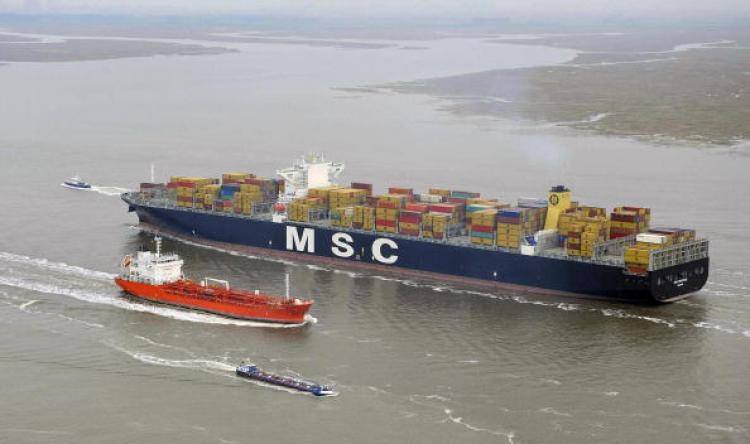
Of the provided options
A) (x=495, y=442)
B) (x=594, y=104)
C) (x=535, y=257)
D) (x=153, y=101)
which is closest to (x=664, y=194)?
(x=535, y=257)

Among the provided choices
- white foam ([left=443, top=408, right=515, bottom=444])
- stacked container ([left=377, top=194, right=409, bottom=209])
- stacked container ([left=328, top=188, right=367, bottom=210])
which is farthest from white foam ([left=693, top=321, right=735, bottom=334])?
stacked container ([left=328, top=188, right=367, bottom=210])

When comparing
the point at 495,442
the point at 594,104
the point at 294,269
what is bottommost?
the point at 495,442

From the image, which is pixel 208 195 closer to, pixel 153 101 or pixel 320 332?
pixel 320 332

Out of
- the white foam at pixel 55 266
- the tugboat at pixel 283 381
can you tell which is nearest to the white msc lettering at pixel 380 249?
the white foam at pixel 55 266

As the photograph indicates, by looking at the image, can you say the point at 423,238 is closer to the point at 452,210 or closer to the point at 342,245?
the point at 452,210

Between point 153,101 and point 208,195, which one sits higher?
point 153,101

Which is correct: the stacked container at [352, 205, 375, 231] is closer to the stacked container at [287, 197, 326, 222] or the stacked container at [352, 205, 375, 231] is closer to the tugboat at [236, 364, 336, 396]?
the stacked container at [287, 197, 326, 222]
